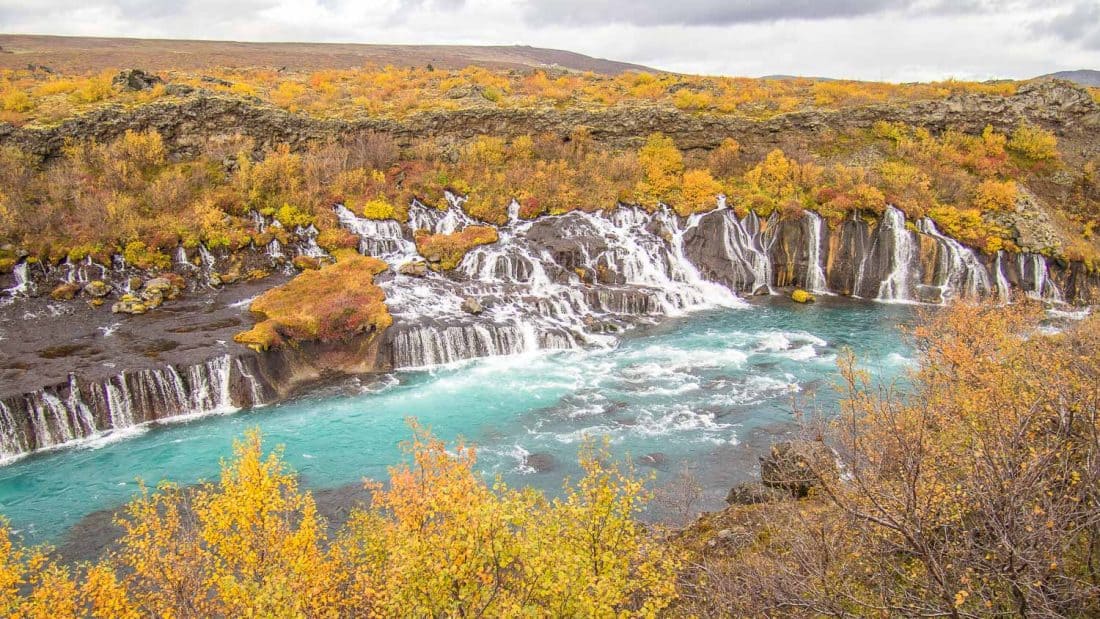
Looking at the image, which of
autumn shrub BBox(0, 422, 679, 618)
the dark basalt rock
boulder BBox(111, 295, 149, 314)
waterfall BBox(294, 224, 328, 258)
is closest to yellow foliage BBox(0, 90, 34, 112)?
waterfall BBox(294, 224, 328, 258)

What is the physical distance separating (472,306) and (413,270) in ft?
20.0

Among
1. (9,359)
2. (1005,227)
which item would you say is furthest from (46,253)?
(1005,227)

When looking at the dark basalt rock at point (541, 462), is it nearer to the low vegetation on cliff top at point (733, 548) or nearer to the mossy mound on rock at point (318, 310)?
the low vegetation on cliff top at point (733, 548)

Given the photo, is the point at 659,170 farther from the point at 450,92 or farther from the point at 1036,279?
the point at 1036,279

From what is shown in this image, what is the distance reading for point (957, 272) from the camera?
133 ft

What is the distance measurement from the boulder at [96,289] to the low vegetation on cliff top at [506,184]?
7.24 feet

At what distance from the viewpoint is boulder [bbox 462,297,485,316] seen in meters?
35.1

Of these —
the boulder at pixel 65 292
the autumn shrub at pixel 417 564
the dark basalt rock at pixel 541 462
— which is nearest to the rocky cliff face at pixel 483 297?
the boulder at pixel 65 292

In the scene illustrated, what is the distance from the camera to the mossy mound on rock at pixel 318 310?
99.0 feet

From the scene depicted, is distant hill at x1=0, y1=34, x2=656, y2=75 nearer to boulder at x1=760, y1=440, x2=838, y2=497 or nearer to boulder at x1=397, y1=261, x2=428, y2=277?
boulder at x1=397, y1=261, x2=428, y2=277

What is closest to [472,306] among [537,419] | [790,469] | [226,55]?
[537,419]

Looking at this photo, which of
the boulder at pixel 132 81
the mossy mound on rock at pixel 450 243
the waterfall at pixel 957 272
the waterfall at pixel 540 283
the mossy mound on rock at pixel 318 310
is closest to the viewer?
the mossy mound on rock at pixel 318 310

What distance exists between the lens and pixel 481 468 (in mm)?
22844

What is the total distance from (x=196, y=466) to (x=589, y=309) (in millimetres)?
22691
